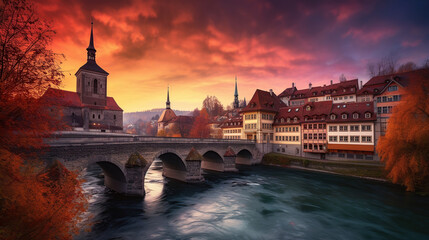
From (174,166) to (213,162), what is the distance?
1122 centimetres

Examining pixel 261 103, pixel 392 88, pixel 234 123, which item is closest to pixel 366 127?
pixel 392 88

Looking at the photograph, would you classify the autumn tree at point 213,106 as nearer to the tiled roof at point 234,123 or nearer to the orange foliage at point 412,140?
the tiled roof at point 234,123

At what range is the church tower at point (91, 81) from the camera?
5222 cm

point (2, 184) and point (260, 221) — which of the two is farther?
point (260, 221)

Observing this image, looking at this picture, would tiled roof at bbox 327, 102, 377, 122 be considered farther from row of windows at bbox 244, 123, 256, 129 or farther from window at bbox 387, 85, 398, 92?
row of windows at bbox 244, 123, 256, 129

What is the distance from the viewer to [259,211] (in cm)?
2191

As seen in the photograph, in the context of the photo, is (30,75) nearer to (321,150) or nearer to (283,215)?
(283,215)

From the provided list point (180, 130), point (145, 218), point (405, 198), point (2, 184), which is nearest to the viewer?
point (2, 184)

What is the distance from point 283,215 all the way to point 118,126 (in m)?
49.4

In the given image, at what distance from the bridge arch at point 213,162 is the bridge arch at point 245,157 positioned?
31.6 ft

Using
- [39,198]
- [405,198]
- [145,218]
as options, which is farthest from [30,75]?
[405,198]

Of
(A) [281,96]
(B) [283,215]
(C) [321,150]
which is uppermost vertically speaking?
(A) [281,96]

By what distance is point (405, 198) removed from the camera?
81.4 feet

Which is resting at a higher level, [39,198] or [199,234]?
[39,198]
